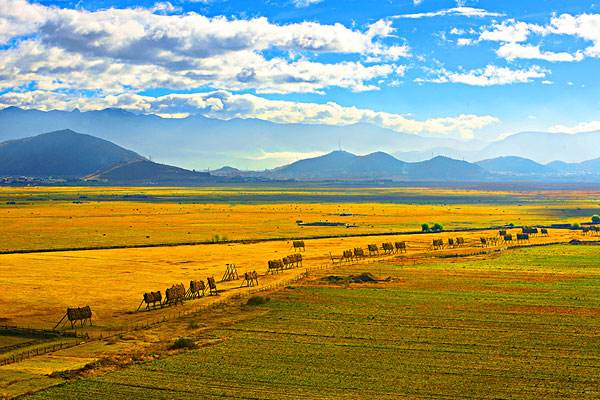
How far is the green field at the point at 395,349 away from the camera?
32438 millimetres

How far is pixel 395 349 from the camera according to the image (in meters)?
39.5

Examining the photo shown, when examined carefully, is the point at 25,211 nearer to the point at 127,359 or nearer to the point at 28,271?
the point at 28,271

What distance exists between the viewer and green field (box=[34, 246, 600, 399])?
3244 centimetres

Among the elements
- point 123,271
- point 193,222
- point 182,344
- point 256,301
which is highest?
point 193,222

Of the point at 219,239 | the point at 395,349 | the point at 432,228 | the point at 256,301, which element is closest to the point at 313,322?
the point at 256,301

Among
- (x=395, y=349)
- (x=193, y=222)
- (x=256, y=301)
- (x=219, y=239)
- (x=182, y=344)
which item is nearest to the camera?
(x=395, y=349)

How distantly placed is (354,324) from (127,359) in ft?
53.2

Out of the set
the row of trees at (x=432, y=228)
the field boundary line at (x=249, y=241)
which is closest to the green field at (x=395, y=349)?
the field boundary line at (x=249, y=241)

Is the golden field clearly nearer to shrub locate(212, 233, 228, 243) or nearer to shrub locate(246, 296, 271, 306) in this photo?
shrub locate(212, 233, 228, 243)

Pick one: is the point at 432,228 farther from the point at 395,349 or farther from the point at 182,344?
the point at 182,344

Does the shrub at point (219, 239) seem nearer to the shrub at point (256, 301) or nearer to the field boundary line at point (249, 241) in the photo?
the field boundary line at point (249, 241)

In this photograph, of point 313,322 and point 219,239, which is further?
point 219,239

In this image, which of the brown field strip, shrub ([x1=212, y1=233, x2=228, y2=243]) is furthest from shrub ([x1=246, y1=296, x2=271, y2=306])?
shrub ([x1=212, y1=233, x2=228, y2=243])

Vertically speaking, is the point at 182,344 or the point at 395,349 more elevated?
the point at 182,344
